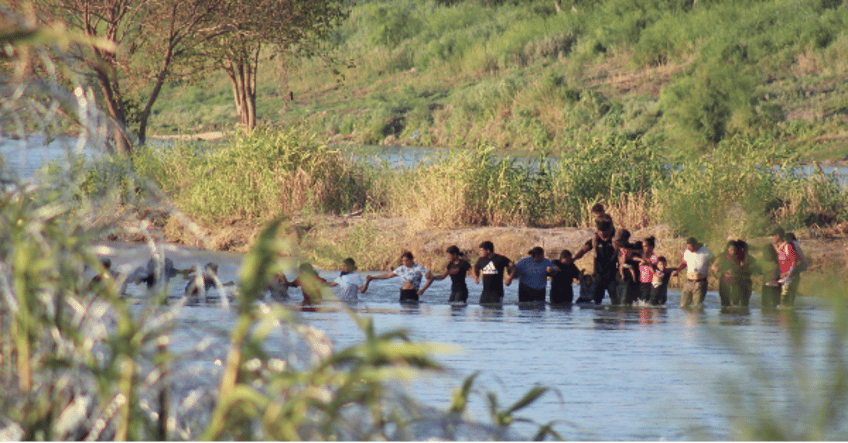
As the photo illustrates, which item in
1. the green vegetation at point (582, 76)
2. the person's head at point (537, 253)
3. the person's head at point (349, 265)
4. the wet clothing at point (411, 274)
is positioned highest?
the green vegetation at point (582, 76)

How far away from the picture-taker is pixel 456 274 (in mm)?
16922

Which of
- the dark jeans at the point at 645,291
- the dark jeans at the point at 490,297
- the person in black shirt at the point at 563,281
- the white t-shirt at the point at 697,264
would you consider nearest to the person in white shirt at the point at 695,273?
the white t-shirt at the point at 697,264

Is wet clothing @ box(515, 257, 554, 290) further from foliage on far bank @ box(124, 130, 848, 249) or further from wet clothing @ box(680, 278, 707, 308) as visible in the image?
foliage on far bank @ box(124, 130, 848, 249)

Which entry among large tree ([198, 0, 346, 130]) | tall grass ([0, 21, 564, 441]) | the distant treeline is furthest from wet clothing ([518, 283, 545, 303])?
tall grass ([0, 21, 564, 441])

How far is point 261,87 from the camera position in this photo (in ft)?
226

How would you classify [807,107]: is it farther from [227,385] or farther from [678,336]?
[227,385]

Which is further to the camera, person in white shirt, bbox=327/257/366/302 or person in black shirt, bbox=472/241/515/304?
person in black shirt, bbox=472/241/515/304

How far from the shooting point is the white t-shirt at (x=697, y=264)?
1619cm

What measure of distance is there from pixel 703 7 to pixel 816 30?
10424 mm

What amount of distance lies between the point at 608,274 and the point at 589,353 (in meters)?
5.34

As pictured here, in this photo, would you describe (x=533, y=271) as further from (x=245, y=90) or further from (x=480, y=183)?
(x=245, y=90)

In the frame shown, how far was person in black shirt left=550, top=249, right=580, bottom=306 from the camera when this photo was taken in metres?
17.1

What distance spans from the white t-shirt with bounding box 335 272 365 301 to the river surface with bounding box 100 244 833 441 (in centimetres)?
28

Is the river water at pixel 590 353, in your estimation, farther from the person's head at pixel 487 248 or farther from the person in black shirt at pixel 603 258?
the person's head at pixel 487 248
